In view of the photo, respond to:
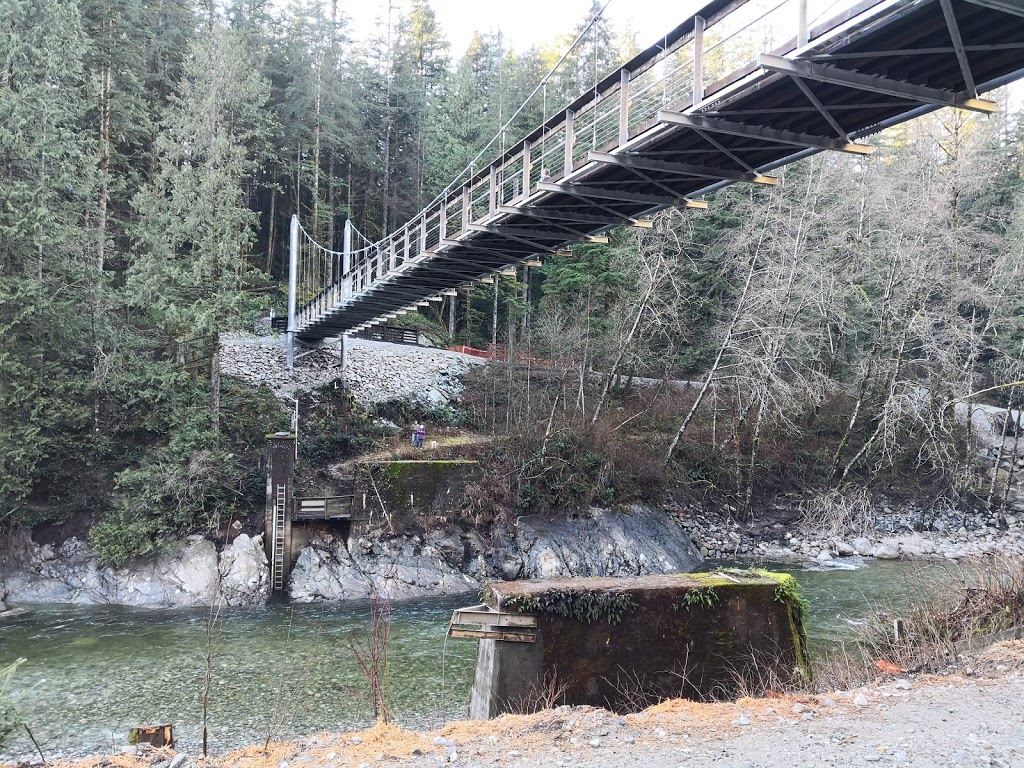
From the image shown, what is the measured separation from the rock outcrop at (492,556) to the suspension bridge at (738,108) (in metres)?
6.10

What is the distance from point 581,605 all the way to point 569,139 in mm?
5298

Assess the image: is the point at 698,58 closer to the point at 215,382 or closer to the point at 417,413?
the point at 215,382

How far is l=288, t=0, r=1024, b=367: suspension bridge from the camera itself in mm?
4969

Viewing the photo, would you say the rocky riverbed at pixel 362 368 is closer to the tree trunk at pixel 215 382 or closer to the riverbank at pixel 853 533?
the tree trunk at pixel 215 382

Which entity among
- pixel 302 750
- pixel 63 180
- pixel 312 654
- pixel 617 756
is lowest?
pixel 312 654

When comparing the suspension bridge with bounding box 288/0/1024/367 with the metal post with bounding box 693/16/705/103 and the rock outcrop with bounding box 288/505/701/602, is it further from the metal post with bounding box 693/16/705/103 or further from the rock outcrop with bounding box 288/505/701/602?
the rock outcrop with bounding box 288/505/701/602

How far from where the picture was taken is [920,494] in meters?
19.1

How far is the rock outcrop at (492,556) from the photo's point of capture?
13570 millimetres

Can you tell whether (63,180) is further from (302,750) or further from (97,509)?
(302,750)

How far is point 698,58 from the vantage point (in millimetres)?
6168

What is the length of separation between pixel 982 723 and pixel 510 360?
1612 centimetres

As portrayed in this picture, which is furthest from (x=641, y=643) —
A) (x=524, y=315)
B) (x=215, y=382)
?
(x=524, y=315)

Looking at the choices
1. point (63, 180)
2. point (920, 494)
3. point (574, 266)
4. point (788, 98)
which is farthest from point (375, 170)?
point (788, 98)

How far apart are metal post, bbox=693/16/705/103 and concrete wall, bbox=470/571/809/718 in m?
4.73
